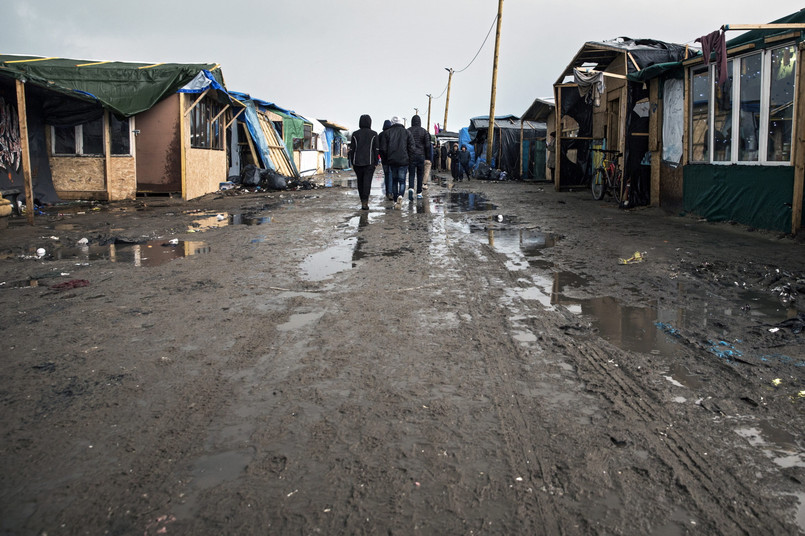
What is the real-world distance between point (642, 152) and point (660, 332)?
1068 centimetres

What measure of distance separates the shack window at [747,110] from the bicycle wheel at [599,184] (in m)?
4.34

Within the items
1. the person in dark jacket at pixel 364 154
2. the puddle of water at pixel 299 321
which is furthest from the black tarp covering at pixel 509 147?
the puddle of water at pixel 299 321

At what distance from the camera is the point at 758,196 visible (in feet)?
31.5

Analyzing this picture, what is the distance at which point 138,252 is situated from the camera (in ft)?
26.0

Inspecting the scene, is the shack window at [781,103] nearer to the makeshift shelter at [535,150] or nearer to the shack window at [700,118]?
the shack window at [700,118]

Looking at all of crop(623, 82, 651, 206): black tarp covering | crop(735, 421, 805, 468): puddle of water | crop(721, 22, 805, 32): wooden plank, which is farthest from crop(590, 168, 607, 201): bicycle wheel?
crop(735, 421, 805, 468): puddle of water

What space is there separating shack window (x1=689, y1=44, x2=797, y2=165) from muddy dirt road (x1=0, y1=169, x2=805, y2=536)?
10.3ft

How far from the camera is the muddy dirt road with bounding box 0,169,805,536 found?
229 cm

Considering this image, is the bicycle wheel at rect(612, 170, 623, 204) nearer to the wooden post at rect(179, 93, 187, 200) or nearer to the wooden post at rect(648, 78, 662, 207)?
the wooden post at rect(648, 78, 662, 207)

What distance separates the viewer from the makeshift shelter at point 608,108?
1412cm

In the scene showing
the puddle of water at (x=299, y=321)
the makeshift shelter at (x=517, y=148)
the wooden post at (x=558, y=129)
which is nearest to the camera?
the puddle of water at (x=299, y=321)

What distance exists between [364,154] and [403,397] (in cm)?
1105

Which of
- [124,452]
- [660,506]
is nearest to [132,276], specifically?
[124,452]

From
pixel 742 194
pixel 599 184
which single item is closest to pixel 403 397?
pixel 742 194
